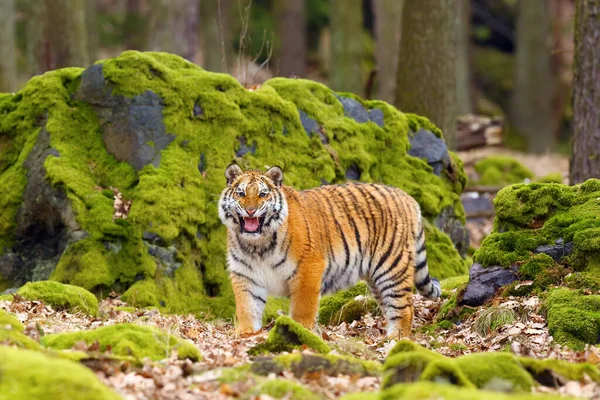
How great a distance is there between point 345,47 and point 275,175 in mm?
14284

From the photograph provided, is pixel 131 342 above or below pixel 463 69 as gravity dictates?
below

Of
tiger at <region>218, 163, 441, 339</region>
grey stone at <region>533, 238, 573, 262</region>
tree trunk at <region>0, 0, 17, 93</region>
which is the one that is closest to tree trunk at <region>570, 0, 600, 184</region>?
tiger at <region>218, 163, 441, 339</region>

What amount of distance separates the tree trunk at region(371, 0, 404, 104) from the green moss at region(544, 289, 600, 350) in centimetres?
1381

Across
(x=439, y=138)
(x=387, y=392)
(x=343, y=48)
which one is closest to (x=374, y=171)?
(x=439, y=138)

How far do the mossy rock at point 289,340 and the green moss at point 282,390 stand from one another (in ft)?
4.40

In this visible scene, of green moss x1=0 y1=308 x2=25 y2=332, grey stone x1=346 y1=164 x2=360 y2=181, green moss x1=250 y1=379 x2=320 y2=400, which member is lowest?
green moss x1=250 y1=379 x2=320 y2=400

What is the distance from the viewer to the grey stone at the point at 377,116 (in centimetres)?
1304

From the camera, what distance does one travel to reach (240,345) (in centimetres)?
741

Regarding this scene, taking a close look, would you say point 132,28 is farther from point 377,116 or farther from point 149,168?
point 149,168

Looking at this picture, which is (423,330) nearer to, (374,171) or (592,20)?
(374,171)

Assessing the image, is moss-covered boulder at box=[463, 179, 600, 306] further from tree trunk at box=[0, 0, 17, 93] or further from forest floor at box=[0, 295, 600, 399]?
tree trunk at box=[0, 0, 17, 93]

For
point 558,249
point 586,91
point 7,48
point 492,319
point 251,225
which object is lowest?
point 492,319

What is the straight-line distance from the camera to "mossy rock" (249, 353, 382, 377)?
235 inches

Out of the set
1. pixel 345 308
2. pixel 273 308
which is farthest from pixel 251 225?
pixel 273 308
